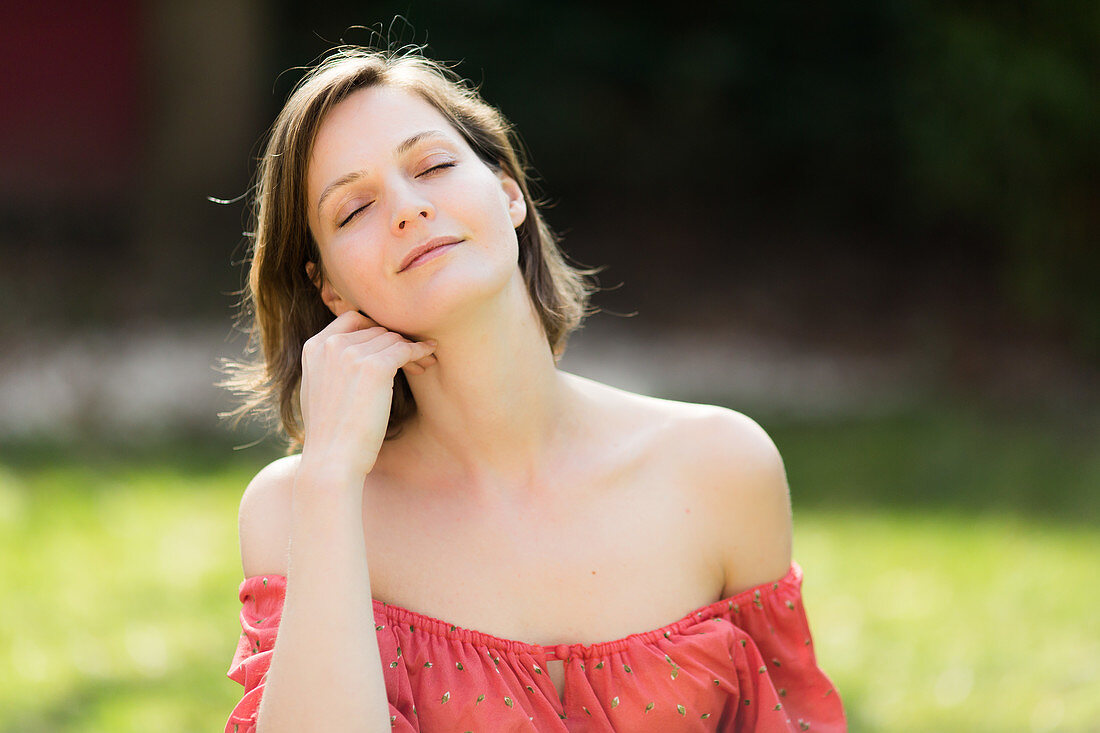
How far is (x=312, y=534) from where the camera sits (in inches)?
70.3

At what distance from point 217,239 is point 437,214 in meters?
7.69

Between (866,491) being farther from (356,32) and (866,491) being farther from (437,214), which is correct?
(356,32)

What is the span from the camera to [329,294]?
2180mm

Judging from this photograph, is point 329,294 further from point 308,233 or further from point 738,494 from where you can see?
point 738,494

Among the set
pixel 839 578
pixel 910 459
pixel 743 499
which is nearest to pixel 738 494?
pixel 743 499

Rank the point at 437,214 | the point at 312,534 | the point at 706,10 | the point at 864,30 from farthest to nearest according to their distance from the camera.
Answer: the point at 706,10 < the point at 864,30 < the point at 437,214 < the point at 312,534

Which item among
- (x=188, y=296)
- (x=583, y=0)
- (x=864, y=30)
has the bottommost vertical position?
(x=188, y=296)

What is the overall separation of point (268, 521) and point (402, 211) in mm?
592

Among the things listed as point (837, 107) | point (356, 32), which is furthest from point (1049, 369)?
point (356, 32)

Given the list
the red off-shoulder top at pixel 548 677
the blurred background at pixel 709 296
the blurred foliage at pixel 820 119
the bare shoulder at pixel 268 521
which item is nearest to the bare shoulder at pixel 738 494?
the red off-shoulder top at pixel 548 677

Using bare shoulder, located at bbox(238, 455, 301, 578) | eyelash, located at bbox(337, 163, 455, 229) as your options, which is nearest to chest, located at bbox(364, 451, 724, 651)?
bare shoulder, located at bbox(238, 455, 301, 578)

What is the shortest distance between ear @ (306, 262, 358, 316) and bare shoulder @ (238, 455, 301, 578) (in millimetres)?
303

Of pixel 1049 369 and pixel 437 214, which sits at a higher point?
pixel 1049 369

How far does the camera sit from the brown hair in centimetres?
204
